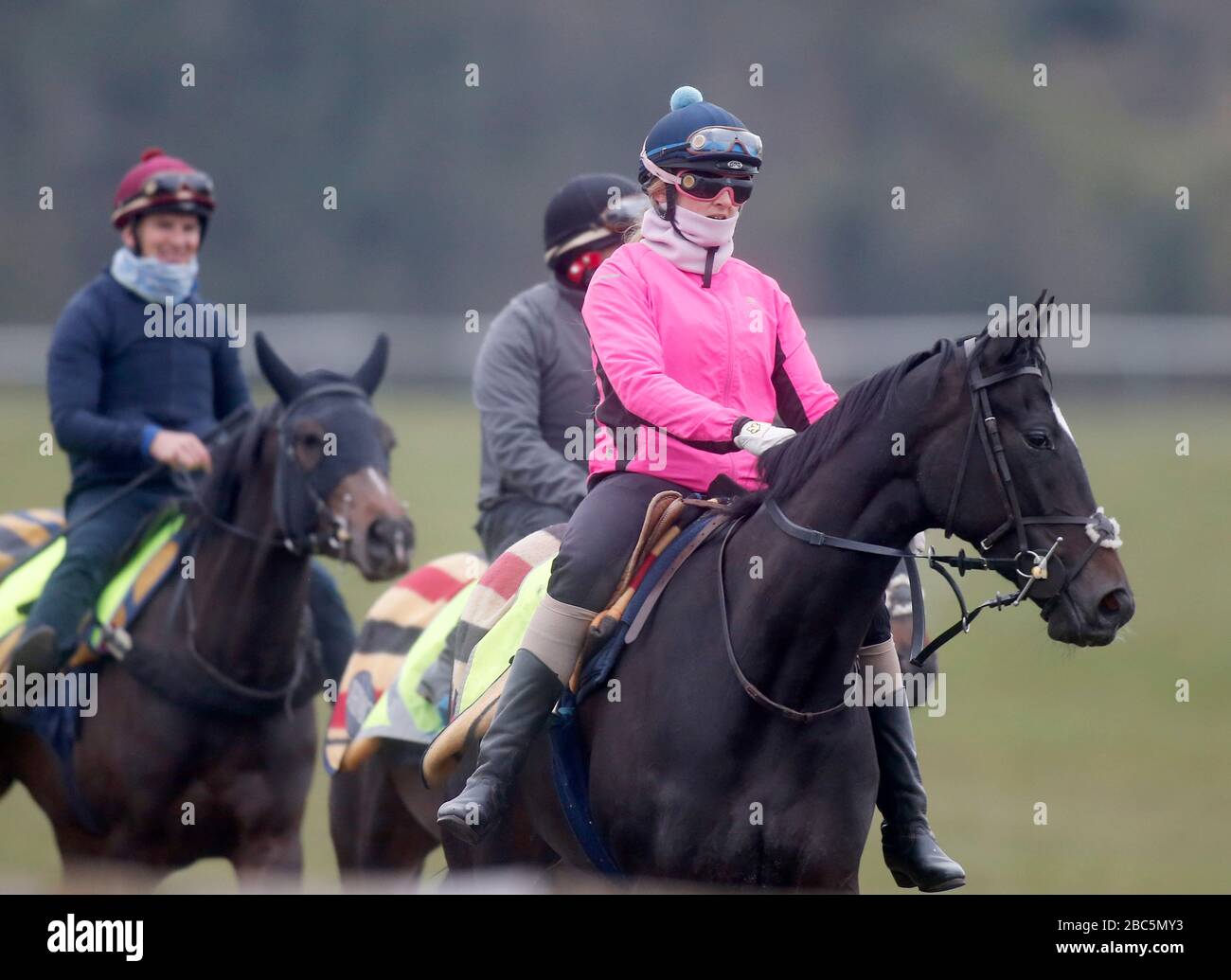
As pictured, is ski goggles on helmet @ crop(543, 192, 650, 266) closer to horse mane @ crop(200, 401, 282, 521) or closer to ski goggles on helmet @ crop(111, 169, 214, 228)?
horse mane @ crop(200, 401, 282, 521)

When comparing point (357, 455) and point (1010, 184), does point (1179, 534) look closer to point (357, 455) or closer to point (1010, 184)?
point (357, 455)

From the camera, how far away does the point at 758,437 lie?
490 centimetres

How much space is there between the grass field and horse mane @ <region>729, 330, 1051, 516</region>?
73cm

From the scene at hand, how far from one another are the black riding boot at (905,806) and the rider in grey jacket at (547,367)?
1861mm

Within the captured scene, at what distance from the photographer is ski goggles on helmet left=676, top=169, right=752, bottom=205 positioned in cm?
523

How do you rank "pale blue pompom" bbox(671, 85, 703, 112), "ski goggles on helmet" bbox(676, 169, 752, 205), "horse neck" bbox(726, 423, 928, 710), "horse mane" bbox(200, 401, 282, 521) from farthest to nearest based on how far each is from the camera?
"horse mane" bbox(200, 401, 282, 521), "pale blue pompom" bbox(671, 85, 703, 112), "ski goggles on helmet" bbox(676, 169, 752, 205), "horse neck" bbox(726, 423, 928, 710)

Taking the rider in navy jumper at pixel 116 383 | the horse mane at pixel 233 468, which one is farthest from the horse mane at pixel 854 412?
the rider in navy jumper at pixel 116 383

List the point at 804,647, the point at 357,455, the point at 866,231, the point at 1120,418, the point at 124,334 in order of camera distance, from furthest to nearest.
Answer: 1. the point at 866,231
2. the point at 1120,418
3. the point at 124,334
4. the point at 357,455
5. the point at 804,647

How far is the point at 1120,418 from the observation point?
3078 cm

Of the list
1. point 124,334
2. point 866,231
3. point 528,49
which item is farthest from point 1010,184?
point 124,334

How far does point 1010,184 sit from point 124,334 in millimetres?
36911

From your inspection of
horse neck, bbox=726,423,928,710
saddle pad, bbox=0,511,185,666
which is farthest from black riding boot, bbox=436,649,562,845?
saddle pad, bbox=0,511,185,666

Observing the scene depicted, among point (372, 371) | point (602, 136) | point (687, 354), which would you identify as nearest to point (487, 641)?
point (687, 354)

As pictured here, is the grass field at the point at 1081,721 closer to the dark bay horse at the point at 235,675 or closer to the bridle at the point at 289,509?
the dark bay horse at the point at 235,675
